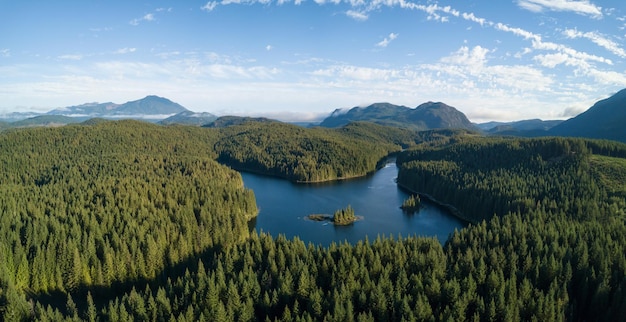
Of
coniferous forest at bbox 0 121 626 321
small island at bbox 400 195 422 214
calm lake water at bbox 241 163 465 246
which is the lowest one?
calm lake water at bbox 241 163 465 246

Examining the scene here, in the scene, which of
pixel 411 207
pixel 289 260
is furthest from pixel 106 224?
pixel 411 207

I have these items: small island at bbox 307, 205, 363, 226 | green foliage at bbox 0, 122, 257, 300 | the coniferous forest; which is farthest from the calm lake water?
green foliage at bbox 0, 122, 257, 300

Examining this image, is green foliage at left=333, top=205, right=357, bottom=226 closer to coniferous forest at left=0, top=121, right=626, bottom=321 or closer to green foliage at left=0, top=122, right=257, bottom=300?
green foliage at left=0, top=122, right=257, bottom=300

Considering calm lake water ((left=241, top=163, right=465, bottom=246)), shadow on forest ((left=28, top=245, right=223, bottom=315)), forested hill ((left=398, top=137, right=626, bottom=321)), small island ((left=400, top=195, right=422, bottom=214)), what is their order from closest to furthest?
forested hill ((left=398, top=137, right=626, bottom=321)), shadow on forest ((left=28, top=245, right=223, bottom=315)), calm lake water ((left=241, top=163, right=465, bottom=246)), small island ((left=400, top=195, right=422, bottom=214))

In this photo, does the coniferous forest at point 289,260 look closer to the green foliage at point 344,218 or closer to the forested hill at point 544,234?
the forested hill at point 544,234

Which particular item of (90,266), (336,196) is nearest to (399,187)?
(336,196)

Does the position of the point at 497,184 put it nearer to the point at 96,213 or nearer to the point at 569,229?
the point at 569,229
